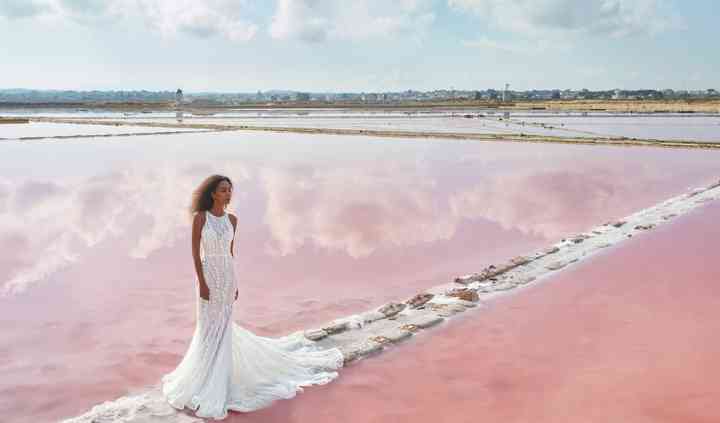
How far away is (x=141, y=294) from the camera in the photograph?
292 inches

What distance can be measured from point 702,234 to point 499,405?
7.37 m

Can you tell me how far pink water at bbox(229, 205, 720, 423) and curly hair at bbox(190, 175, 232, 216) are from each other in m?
1.44

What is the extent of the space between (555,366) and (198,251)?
3023 mm

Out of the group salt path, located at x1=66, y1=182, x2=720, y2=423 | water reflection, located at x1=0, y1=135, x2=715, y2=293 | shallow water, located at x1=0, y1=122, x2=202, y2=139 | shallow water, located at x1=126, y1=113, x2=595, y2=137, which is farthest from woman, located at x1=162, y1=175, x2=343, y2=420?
shallow water, located at x1=126, y1=113, x2=595, y2=137

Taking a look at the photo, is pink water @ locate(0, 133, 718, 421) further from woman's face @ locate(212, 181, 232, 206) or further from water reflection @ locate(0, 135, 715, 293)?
woman's face @ locate(212, 181, 232, 206)

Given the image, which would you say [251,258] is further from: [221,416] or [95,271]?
[221,416]

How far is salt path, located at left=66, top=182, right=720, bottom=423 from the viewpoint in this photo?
469cm

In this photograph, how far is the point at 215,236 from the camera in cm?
453

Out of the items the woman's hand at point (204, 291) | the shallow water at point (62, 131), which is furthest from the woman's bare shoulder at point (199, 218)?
the shallow water at point (62, 131)

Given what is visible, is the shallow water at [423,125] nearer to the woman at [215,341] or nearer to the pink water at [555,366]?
the pink water at [555,366]

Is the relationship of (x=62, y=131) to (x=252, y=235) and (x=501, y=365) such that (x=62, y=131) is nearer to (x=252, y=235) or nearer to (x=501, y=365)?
(x=252, y=235)

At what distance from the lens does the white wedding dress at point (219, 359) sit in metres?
4.54

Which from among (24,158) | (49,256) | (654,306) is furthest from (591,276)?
(24,158)

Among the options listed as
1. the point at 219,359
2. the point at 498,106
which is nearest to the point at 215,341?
the point at 219,359
